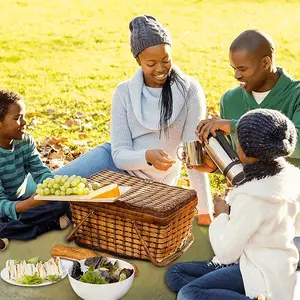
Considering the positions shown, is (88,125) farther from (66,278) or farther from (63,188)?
(66,278)

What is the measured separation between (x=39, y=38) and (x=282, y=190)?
729cm

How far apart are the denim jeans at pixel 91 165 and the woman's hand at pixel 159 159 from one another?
0.37 meters

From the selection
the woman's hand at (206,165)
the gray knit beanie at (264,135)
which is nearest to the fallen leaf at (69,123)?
the woman's hand at (206,165)

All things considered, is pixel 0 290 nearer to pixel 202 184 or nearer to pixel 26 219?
pixel 26 219

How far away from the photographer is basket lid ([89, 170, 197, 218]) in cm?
322

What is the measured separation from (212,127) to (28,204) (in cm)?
104

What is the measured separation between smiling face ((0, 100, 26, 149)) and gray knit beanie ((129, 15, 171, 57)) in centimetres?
71

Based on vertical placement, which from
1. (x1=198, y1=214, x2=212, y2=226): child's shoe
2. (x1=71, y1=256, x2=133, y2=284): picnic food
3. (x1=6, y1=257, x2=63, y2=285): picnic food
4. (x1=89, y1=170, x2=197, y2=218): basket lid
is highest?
(x1=89, y1=170, x2=197, y2=218): basket lid

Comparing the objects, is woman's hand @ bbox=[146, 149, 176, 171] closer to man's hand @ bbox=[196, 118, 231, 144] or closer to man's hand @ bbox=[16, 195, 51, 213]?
man's hand @ bbox=[196, 118, 231, 144]

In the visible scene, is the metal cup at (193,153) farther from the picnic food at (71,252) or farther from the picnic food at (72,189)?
the picnic food at (71,252)

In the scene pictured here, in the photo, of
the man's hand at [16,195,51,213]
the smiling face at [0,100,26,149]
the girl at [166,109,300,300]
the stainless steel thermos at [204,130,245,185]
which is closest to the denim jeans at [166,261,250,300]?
the girl at [166,109,300,300]

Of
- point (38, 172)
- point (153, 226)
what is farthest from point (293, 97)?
point (38, 172)

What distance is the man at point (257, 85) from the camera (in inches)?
132

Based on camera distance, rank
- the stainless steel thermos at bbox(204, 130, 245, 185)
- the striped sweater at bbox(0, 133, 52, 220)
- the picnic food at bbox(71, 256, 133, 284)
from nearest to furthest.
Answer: the picnic food at bbox(71, 256, 133, 284), the stainless steel thermos at bbox(204, 130, 245, 185), the striped sweater at bbox(0, 133, 52, 220)
